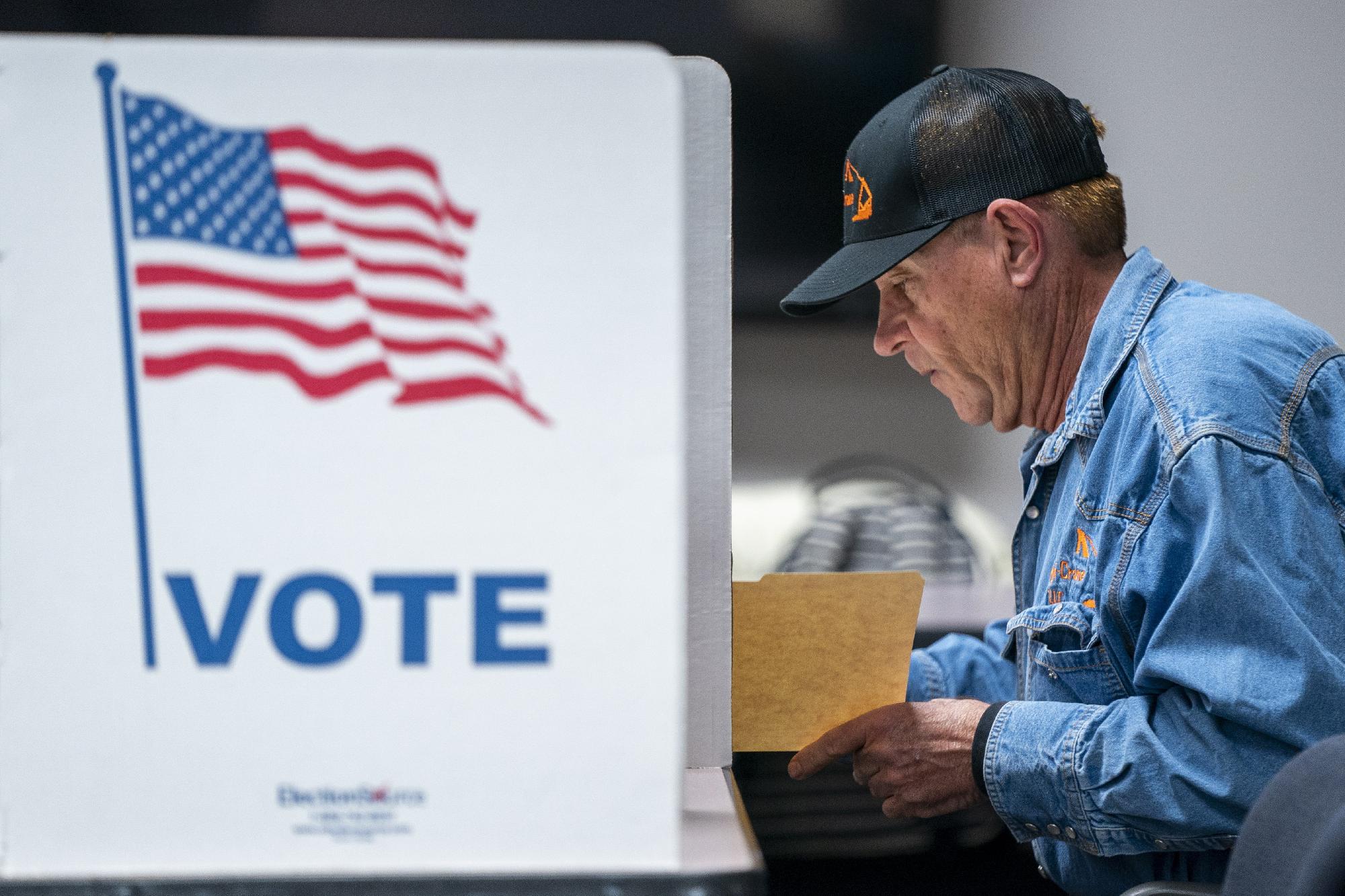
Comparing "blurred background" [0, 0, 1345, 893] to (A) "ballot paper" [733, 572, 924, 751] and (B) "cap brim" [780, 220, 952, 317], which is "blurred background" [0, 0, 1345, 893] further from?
(A) "ballot paper" [733, 572, 924, 751]

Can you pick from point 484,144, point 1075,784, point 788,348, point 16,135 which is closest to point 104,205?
point 16,135

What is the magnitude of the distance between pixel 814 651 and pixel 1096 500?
39 cm

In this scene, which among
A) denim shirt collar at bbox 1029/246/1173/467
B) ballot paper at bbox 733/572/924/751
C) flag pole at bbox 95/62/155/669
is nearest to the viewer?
flag pole at bbox 95/62/155/669

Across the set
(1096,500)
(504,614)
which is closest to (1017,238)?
(1096,500)

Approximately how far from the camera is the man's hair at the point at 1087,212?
131 centimetres

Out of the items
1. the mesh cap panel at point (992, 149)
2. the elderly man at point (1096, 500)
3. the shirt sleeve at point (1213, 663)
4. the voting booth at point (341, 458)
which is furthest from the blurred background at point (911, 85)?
the voting booth at point (341, 458)

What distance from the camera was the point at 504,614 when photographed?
58 centimetres

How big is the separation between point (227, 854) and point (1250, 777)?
821mm

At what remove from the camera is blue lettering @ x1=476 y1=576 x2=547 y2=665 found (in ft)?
1.91

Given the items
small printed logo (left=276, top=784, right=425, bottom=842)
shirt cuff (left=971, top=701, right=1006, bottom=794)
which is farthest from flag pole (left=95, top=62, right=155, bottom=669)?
shirt cuff (left=971, top=701, right=1006, bottom=794)

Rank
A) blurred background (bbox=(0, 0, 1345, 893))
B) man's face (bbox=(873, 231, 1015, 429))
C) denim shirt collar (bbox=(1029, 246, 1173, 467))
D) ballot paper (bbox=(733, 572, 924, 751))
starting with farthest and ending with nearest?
blurred background (bbox=(0, 0, 1345, 893)), man's face (bbox=(873, 231, 1015, 429)), denim shirt collar (bbox=(1029, 246, 1173, 467)), ballot paper (bbox=(733, 572, 924, 751))

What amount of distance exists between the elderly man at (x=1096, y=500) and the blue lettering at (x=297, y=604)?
1.90 feet

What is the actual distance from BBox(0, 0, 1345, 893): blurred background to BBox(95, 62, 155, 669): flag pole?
2636 millimetres

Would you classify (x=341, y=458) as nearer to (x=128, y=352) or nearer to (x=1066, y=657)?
(x=128, y=352)
